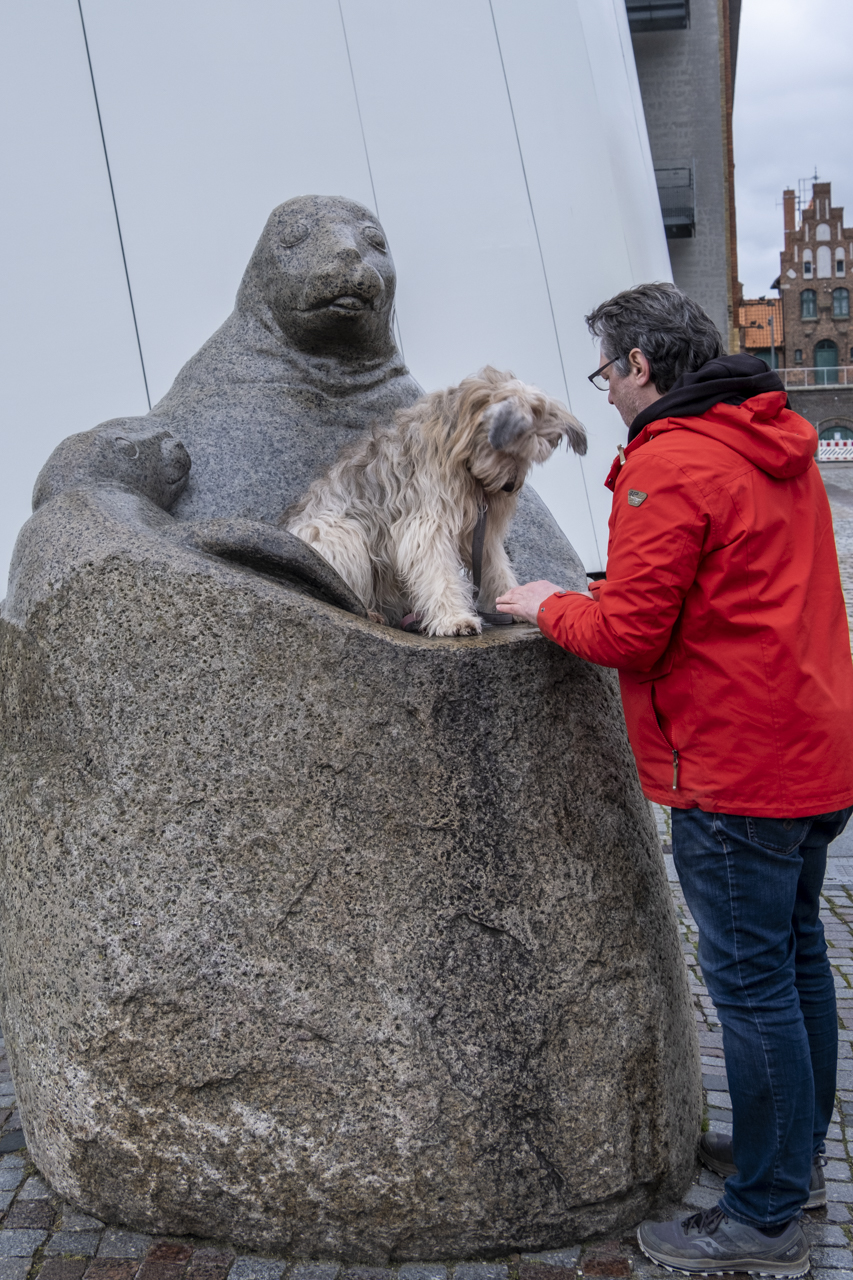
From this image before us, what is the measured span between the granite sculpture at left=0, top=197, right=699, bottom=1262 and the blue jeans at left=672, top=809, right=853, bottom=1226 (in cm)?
32

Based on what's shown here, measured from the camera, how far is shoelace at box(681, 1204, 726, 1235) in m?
2.57

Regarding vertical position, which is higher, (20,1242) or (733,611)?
(733,611)

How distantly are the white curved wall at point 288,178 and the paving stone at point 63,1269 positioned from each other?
567cm

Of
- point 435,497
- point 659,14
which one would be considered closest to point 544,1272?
point 435,497

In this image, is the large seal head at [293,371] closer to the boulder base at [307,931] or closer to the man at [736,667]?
the boulder base at [307,931]

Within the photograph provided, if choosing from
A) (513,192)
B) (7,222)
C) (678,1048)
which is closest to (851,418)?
(513,192)

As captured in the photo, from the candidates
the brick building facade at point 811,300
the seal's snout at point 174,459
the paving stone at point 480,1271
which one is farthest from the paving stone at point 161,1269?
the brick building facade at point 811,300

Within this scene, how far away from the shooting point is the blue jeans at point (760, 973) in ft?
7.66

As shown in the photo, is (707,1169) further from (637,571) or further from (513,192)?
(513,192)

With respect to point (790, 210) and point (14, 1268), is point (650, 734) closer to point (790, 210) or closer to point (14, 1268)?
point (14, 1268)

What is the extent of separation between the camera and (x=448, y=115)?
8922 millimetres

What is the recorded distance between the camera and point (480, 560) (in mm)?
3078

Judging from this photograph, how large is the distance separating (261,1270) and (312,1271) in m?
0.12

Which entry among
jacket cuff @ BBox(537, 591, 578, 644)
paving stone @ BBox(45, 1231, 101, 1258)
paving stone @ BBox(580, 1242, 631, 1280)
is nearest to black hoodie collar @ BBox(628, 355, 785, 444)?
jacket cuff @ BBox(537, 591, 578, 644)
